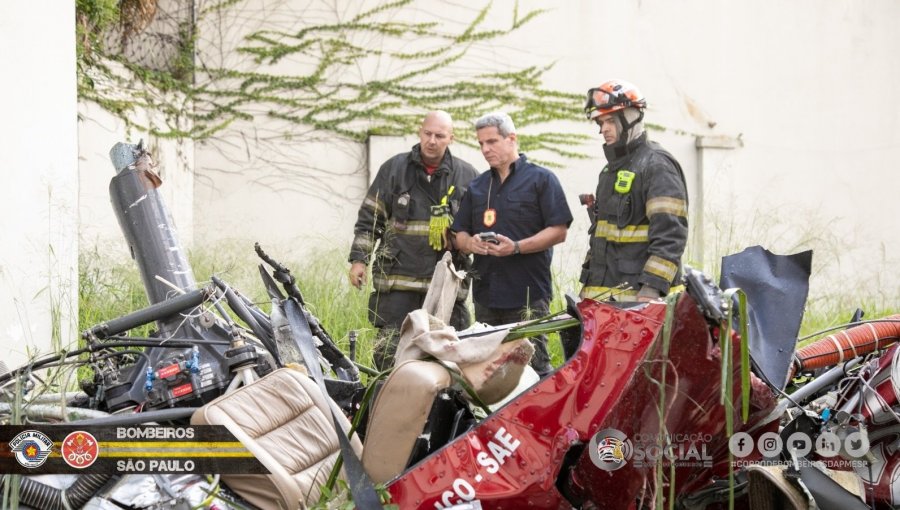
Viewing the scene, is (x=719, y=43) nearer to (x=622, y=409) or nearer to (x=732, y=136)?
(x=732, y=136)

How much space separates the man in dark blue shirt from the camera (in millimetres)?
5711

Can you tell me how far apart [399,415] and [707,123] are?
9.50m

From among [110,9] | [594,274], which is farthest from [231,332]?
[110,9]

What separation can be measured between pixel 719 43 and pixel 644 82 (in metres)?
1.01

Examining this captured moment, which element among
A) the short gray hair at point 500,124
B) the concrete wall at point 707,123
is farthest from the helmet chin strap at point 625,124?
the concrete wall at point 707,123

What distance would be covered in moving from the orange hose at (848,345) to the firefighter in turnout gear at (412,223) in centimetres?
311

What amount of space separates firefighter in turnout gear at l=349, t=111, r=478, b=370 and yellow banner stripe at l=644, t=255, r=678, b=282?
1542 millimetres

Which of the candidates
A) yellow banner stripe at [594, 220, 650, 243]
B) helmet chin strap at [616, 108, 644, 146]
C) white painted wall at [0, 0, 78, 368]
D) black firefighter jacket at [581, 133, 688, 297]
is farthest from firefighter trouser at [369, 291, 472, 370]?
white painted wall at [0, 0, 78, 368]

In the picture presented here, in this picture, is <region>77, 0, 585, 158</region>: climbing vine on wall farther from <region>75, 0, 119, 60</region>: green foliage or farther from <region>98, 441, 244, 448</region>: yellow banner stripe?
<region>98, 441, 244, 448</region>: yellow banner stripe

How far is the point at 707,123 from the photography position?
11359 millimetres

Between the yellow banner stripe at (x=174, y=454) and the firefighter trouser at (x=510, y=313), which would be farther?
the firefighter trouser at (x=510, y=313)

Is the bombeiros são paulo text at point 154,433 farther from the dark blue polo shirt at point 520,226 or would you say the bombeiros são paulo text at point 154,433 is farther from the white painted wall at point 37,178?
the dark blue polo shirt at point 520,226

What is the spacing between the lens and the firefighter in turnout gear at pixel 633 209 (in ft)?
15.9

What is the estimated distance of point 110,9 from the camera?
8.12m
